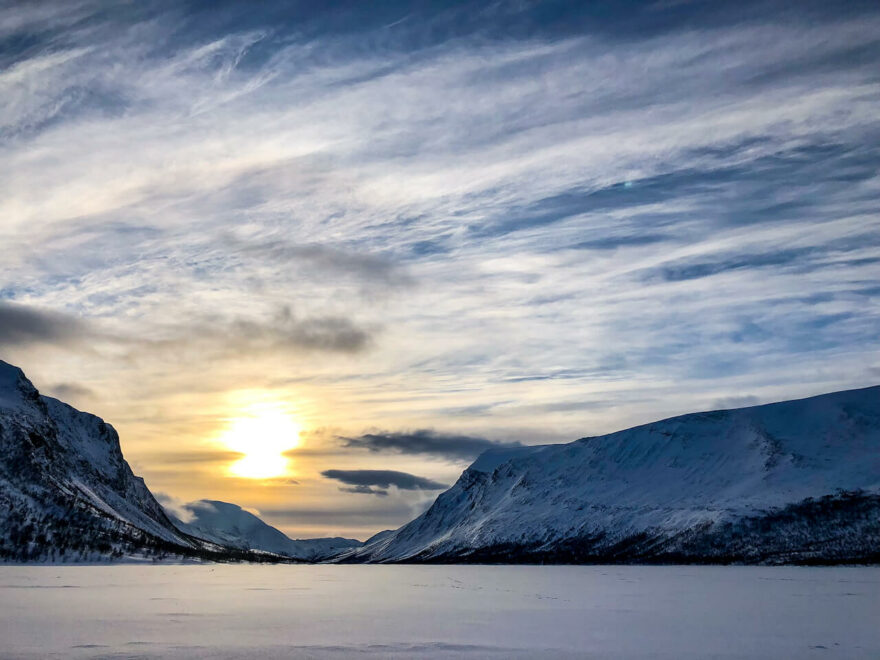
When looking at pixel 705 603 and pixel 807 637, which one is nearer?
pixel 807 637

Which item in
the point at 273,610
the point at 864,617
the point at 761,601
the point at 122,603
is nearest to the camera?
the point at 864,617

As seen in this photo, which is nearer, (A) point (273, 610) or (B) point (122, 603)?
(A) point (273, 610)

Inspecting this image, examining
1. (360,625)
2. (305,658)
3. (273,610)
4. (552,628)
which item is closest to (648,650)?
(552,628)

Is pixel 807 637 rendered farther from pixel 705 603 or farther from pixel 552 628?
pixel 705 603

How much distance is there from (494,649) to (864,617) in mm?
35676

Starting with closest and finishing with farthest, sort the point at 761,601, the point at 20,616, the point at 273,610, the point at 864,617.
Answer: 1. the point at 20,616
2. the point at 864,617
3. the point at 273,610
4. the point at 761,601

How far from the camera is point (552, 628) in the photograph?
52906mm

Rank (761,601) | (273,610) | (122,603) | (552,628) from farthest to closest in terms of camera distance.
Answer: (761,601) → (122,603) → (273,610) → (552,628)

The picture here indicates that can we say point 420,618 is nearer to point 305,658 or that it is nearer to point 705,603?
point 305,658

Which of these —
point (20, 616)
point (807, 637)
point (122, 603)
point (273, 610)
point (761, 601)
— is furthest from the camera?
point (761, 601)

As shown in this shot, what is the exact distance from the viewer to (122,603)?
74.1m

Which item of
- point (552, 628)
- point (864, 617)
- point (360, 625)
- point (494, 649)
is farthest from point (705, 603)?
point (494, 649)

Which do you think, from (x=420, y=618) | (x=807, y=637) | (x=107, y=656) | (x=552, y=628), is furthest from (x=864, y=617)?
(x=107, y=656)

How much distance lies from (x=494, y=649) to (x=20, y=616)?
36.4m
